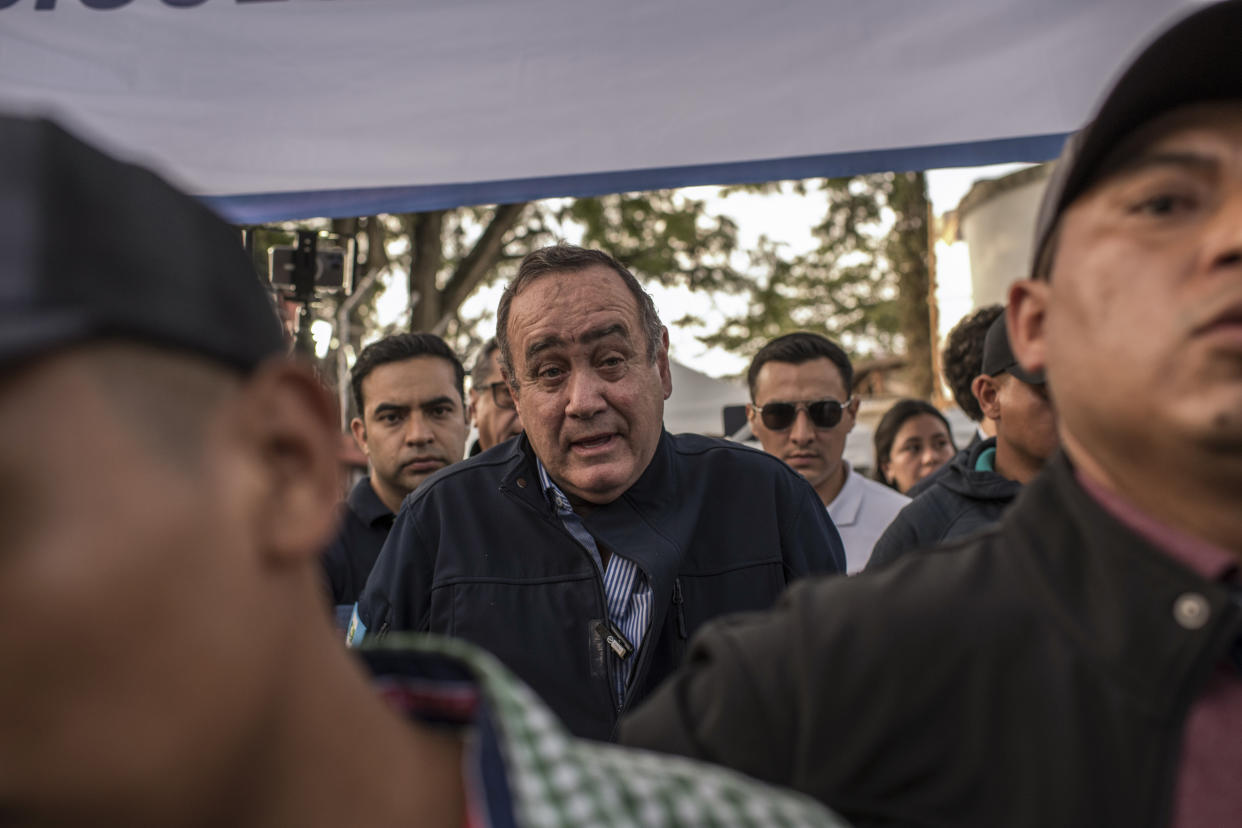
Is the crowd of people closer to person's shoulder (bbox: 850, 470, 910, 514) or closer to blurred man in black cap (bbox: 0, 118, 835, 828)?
blurred man in black cap (bbox: 0, 118, 835, 828)

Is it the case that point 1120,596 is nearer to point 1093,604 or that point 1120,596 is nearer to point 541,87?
point 1093,604

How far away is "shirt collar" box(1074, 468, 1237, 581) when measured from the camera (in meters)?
1.25

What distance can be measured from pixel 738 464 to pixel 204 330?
2138 mm

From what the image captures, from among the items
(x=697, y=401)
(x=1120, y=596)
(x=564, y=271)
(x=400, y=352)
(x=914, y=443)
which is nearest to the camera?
(x=1120, y=596)

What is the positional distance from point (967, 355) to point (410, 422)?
2.27 meters

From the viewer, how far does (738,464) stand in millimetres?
2977

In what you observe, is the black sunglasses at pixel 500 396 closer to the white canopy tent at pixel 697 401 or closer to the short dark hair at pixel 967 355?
the short dark hair at pixel 967 355

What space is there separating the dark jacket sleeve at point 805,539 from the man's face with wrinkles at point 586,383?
0.39 metres

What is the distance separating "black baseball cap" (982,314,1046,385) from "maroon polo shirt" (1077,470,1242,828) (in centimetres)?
199

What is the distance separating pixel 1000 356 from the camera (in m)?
3.33

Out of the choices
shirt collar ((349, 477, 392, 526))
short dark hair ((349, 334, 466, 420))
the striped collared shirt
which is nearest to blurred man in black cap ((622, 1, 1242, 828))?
the striped collared shirt

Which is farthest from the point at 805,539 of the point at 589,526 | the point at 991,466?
the point at 991,466

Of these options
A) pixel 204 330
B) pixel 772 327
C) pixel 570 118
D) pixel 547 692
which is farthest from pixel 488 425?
pixel 772 327

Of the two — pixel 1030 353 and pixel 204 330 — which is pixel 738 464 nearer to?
pixel 1030 353
